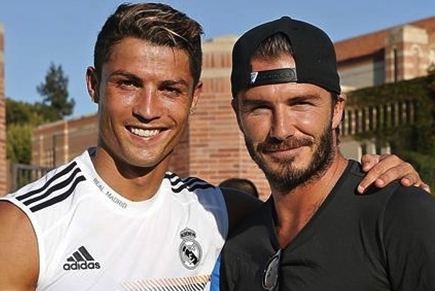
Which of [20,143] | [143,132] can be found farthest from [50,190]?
[20,143]

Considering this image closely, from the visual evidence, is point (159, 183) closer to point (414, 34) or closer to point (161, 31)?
point (161, 31)

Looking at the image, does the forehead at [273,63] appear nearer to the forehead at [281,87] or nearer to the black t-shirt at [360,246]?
the forehead at [281,87]

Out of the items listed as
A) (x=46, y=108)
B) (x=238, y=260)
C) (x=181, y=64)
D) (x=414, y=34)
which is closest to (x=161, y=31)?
(x=181, y=64)

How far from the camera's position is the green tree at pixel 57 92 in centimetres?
9319

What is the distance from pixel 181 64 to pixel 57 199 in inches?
27.3

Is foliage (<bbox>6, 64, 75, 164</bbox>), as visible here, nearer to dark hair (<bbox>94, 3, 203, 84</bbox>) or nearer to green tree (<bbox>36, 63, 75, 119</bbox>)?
green tree (<bbox>36, 63, 75, 119</bbox>)

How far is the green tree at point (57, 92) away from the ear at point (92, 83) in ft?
289

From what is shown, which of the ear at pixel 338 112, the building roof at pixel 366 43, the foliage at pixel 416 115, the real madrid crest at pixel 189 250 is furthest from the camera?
the building roof at pixel 366 43

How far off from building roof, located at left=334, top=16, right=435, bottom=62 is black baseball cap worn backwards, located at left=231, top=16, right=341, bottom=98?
40631mm

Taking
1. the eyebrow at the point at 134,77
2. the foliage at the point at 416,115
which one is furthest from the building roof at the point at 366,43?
the eyebrow at the point at 134,77

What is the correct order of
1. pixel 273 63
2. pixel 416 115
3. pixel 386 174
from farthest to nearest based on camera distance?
pixel 416 115 < pixel 273 63 < pixel 386 174

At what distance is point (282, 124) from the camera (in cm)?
325

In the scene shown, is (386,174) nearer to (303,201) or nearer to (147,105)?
(303,201)

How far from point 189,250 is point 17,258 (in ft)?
2.42
